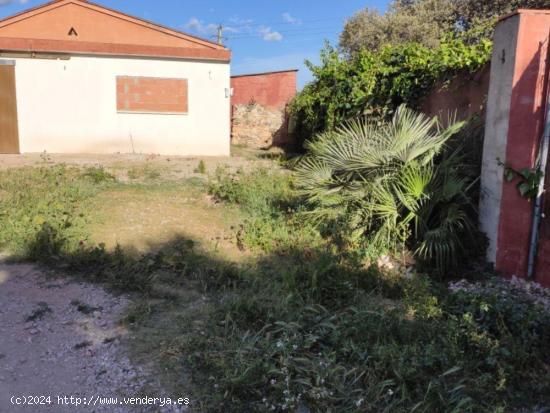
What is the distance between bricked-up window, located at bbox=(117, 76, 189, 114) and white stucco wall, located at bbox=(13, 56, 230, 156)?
0.45 ft

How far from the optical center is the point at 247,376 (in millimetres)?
3227

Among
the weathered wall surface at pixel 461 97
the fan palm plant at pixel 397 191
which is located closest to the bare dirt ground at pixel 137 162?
the fan palm plant at pixel 397 191

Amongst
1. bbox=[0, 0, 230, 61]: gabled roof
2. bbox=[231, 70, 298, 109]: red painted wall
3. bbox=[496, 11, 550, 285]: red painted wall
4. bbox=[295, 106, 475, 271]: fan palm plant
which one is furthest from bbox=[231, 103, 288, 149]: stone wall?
bbox=[496, 11, 550, 285]: red painted wall

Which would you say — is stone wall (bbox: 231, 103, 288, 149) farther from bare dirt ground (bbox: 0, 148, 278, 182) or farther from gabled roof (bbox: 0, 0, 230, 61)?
bare dirt ground (bbox: 0, 148, 278, 182)

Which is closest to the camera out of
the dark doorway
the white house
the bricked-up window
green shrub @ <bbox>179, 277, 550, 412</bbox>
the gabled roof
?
green shrub @ <bbox>179, 277, 550, 412</bbox>

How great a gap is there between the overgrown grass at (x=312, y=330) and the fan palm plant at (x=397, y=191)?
1.53ft

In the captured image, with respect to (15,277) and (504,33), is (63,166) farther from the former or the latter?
(504,33)

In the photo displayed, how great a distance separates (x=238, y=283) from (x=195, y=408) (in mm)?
2133

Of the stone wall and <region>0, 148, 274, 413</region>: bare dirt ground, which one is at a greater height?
the stone wall

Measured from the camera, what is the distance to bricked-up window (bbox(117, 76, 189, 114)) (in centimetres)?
1378

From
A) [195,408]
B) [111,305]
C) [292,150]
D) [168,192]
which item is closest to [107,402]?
[195,408]

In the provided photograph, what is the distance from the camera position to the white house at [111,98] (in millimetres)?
13289

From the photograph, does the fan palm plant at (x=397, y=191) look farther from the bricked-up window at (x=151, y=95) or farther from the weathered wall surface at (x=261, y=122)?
the weathered wall surface at (x=261, y=122)

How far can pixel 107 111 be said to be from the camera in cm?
1378
